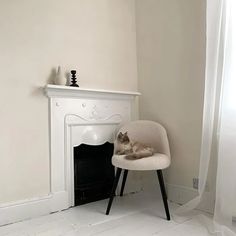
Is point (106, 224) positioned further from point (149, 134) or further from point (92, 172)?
point (149, 134)

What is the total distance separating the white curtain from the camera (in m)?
1.81

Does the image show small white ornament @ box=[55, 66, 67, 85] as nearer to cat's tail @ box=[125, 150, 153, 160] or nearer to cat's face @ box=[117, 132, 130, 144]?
cat's face @ box=[117, 132, 130, 144]

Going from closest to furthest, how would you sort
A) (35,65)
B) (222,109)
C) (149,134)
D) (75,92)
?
(222,109) < (35,65) < (75,92) < (149,134)

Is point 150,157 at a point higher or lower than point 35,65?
lower

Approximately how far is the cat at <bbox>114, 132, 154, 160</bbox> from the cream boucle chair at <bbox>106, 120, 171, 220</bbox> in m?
0.05

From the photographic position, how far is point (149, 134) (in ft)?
8.08

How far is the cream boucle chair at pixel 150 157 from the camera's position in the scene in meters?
2.04

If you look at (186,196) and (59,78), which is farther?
(186,196)

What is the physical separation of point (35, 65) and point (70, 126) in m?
0.60

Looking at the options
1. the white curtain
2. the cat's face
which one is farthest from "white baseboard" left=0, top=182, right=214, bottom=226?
the cat's face

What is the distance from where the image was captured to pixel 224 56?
73.6 inches

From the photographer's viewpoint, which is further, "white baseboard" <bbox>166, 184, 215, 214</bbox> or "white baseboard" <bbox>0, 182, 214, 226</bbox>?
"white baseboard" <bbox>166, 184, 215, 214</bbox>

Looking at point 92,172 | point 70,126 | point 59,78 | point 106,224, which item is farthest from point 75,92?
point 106,224

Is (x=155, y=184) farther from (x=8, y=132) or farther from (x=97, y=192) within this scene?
(x=8, y=132)
